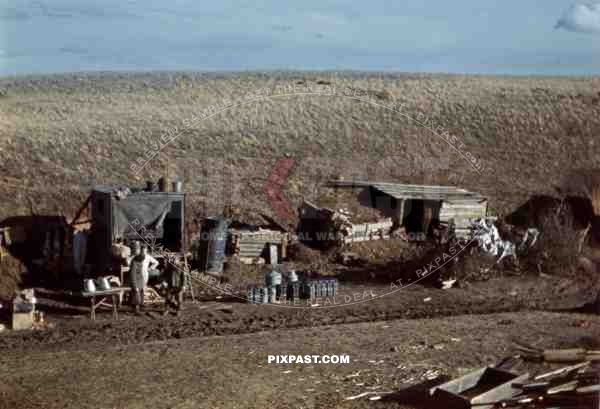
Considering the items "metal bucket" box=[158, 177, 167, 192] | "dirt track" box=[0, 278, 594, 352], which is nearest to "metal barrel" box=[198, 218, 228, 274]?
"metal bucket" box=[158, 177, 167, 192]

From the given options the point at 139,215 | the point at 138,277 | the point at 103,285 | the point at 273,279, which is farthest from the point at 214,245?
the point at 103,285

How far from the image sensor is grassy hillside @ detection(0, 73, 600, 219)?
23.5 meters

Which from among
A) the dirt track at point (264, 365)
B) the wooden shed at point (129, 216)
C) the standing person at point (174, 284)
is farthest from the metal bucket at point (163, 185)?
the dirt track at point (264, 365)

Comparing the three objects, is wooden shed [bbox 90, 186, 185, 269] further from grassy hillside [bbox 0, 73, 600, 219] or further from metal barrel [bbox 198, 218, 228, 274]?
grassy hillside [bbox 0, 73, 600, 219]

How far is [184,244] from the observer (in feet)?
→ 55.0

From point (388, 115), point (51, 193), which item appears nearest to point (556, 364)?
point (51, 193)

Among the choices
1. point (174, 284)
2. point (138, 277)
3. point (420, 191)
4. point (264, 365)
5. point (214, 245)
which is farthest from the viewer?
point (420, 191)

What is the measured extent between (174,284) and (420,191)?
8.26 meters

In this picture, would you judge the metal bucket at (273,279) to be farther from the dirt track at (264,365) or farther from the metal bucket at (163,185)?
the metal bucket at (163,185)

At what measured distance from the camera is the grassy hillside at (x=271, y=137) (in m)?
23.5

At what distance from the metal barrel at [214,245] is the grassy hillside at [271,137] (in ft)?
12.2

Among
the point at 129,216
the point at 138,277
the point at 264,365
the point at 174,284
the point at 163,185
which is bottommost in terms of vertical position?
the point at 264,365

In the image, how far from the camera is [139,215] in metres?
16.4

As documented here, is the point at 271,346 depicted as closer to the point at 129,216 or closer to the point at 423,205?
the point at 129,216
